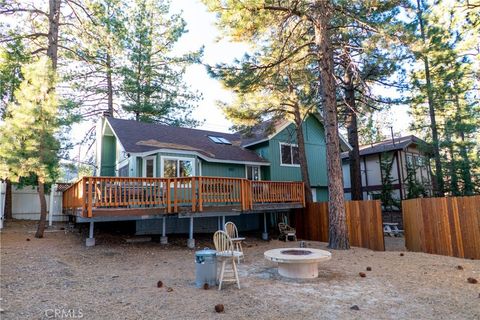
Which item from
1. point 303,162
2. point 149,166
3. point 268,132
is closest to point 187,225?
point 149,166

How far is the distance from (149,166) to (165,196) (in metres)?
3.30

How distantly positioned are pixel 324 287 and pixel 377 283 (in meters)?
1.04

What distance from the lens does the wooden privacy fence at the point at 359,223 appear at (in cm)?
1003

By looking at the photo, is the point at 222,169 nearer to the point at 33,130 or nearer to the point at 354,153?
the point at 354,153

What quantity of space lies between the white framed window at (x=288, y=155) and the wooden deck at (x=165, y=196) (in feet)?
13.5

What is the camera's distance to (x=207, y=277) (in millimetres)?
5520

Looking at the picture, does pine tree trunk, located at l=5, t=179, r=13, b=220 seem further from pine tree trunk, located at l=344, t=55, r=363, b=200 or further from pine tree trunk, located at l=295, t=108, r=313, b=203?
pine tree trunk, located at l=344, t=55, r=363, b=200

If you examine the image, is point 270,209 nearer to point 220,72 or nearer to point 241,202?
point 241,202

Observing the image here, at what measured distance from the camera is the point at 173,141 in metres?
13.8

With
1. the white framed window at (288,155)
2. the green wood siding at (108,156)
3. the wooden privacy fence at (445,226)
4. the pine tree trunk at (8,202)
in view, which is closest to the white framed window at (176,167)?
the green wood siding at (108,156)

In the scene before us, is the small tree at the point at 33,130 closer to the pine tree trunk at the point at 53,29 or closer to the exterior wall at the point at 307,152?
the pine tree trunk at the point at 53,29

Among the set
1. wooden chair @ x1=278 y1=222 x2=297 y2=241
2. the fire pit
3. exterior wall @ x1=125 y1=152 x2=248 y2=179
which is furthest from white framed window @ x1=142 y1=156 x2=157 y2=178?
the fire pit

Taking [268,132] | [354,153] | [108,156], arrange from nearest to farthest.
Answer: [268,132] < [108,156] < [354,153]

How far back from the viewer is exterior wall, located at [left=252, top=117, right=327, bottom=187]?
15727 millimetres
